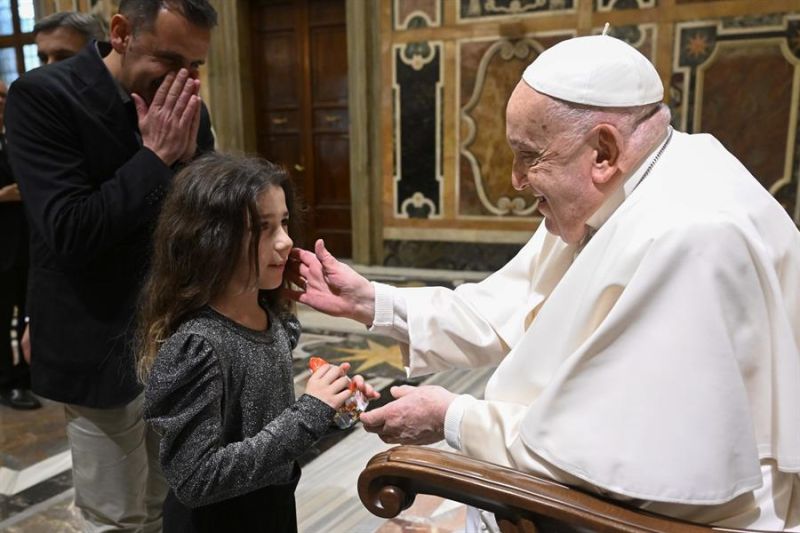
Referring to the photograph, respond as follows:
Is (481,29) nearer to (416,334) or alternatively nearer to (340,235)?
(340,235)

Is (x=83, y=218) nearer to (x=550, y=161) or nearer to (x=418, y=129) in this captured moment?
(x=550, y=161)

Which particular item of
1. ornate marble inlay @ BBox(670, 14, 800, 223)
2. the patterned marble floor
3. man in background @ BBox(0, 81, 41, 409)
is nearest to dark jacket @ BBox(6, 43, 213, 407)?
the patterned marble floor

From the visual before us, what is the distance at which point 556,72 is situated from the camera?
4.64ft

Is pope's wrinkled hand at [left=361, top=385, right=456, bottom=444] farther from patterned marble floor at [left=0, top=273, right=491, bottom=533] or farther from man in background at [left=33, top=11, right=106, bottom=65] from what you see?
man in background at [left=33, top=11, right=106, bottom=65]

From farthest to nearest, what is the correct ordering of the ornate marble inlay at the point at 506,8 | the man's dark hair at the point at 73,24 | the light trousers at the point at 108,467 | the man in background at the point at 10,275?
the ornate marble inlay at the point at 506,8 → the man in background at the point at 10,275 → the man's dark hair at the point at 73,24 → the light trousers at the point at 108,467

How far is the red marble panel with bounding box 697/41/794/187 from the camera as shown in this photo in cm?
568

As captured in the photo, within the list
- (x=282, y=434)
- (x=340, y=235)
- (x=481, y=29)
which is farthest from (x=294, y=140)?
(x=282, y=434)

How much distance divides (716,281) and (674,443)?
0.94ft

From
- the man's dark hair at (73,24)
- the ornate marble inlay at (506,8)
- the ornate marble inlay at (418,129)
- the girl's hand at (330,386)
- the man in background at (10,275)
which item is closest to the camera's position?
the girl's hand at (330,386)

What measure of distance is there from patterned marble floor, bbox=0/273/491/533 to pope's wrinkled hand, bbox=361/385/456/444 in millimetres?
1170

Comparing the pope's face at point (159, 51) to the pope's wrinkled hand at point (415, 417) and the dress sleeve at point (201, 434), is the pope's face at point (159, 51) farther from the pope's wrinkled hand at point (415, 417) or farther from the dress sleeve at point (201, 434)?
the pope's wrinkled hand at point (415, 417)

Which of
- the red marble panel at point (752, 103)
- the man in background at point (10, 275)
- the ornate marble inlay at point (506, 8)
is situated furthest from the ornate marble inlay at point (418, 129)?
the man in background at point (10, 275)

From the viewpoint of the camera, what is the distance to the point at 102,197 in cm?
167

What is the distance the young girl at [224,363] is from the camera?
4.33 ft
